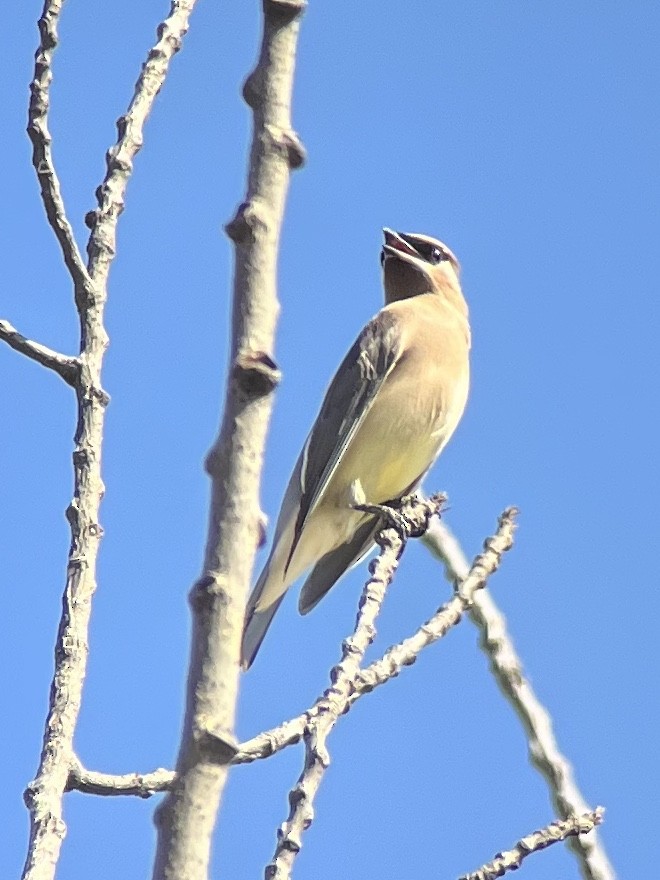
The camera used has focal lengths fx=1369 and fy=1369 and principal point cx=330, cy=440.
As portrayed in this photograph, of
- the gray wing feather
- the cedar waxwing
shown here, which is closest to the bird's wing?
the cedar waxwing

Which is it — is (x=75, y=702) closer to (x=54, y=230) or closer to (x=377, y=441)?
(x=54, y=230)

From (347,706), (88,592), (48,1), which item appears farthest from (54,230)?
(347,706)

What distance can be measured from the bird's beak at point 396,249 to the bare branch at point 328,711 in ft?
12.2

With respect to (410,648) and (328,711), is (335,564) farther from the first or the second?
(328,711)

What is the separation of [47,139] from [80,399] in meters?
0.51

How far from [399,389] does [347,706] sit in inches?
144

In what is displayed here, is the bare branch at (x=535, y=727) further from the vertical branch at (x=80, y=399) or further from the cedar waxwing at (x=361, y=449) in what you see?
the cedar waxwing at (x=361, y=449)

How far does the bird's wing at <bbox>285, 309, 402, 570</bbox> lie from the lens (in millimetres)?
5852

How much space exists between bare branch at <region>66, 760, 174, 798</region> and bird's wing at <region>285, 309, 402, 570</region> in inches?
121

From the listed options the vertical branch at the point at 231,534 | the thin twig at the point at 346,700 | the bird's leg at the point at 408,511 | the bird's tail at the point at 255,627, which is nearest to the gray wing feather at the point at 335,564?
the bird's leg at the point at 408,511

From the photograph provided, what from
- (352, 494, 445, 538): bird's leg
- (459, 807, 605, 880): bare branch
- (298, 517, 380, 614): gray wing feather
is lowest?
Answer: (459, 807, 605, 880): bare branch

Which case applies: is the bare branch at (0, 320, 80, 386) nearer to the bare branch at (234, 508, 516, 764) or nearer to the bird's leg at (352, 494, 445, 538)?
the bare branch at (234, 508, 516, 764)

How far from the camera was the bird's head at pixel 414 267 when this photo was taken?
23.4 feet

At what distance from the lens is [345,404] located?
20.1 feet
